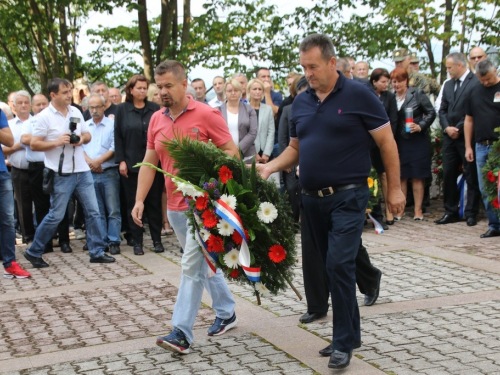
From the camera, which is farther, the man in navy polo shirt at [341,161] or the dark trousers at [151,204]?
the dark trousers at [151,204]

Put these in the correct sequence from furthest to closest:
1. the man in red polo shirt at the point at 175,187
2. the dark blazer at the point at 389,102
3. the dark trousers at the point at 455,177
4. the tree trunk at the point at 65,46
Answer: the tree trunk at the point at 65,46, the dark blazer at the point at 389,102, the dark trousers at the point at 455,177, the man in red polo shirt at the point at 175,187

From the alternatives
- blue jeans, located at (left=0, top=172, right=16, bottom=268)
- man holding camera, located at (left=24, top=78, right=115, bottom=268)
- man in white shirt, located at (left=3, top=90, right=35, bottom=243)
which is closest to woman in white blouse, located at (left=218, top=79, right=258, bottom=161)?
man holding camera, located at (left=24, top=78, right=115, bottom=268)

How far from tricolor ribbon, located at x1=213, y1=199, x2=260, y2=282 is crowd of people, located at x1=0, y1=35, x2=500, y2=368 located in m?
0.40

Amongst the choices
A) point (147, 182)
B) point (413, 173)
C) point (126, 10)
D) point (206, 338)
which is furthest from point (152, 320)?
point (126, 10)

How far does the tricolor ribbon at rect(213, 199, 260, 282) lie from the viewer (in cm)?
574

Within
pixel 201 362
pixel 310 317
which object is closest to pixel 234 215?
pixel 201 362

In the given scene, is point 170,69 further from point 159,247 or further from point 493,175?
point 493,175

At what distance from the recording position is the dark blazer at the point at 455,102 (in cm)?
1198

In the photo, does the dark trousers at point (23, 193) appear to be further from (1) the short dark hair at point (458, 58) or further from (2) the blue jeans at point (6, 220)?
(1) the short dark hair at point (458, 58)

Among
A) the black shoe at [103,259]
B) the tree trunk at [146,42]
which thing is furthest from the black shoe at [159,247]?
the tree trunk at [146,42]

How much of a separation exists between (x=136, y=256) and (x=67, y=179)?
138 cm

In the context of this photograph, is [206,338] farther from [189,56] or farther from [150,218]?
[189,56]

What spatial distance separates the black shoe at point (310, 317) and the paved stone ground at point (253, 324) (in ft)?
0.18

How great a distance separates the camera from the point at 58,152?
10.1 meters
